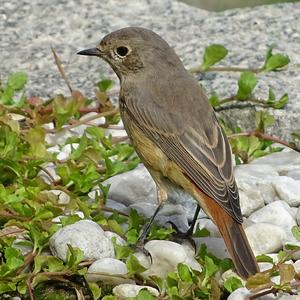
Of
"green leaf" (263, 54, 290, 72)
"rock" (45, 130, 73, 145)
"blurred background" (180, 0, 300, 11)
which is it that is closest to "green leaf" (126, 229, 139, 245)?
"rock" (45, 130, 73, 145)

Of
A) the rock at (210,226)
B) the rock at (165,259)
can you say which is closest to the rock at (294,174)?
the rock at (210,226)

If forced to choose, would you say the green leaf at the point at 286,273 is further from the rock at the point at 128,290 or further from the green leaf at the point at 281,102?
the green leaf at the point at 281,102

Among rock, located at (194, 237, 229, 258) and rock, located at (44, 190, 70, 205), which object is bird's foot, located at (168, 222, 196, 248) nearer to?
rock, located at (194, 237, 229, 258)

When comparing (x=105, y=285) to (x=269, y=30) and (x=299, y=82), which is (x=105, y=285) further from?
(x=269, y=30)

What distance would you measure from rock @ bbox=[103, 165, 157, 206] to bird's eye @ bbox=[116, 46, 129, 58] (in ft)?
2.25

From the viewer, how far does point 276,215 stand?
5785 millimetres

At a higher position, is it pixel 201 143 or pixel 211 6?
pixel 201 143

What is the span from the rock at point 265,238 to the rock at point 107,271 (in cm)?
72

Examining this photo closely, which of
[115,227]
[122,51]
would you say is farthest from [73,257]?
[122,51]

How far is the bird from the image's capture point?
5301 millimetres

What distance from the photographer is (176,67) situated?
624 centimetres

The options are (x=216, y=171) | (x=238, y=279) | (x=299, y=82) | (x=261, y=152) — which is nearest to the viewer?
(x=238, y=279)

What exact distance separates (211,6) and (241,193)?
6.63 m

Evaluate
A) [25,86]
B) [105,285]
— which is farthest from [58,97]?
[105,285]
